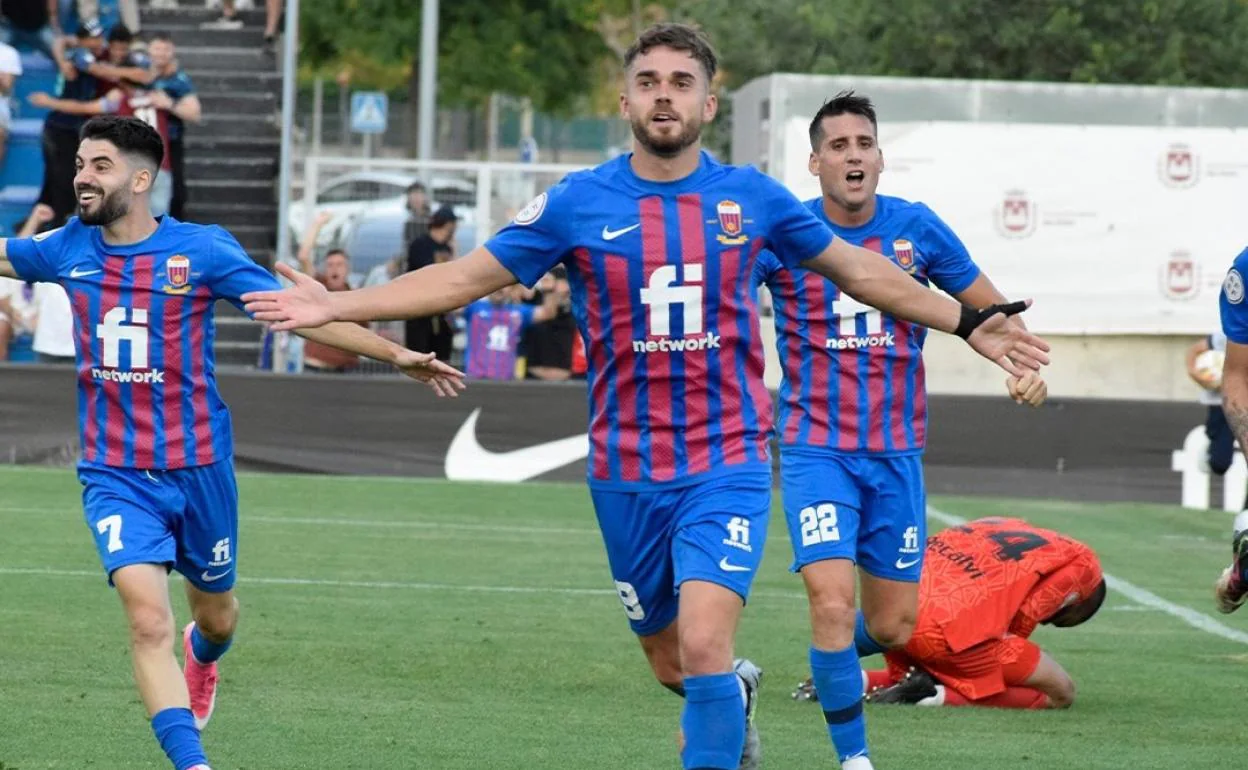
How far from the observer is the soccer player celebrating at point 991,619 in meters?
9.20

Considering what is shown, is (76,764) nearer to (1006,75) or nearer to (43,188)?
(43,188)

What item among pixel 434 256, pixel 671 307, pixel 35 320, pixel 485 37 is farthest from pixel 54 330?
pixel 485 37

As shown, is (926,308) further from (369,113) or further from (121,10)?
(369,113)

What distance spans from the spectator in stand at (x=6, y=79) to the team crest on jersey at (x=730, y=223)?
16.1 meters

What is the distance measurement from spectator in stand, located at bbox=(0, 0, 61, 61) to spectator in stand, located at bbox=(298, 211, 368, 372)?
4.14 metres

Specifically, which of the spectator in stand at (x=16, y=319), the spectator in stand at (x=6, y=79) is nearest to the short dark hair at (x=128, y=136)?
the spectator in stand at (x=16, y=319)

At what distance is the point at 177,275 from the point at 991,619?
3733 millimetres

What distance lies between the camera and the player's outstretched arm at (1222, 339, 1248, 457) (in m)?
7.67

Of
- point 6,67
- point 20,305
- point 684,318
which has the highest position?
point 6,67

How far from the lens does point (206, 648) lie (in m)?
8.14

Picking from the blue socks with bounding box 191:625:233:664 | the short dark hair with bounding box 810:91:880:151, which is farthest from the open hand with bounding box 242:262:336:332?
A: the short dark hair with bounding box 810:91:880:151

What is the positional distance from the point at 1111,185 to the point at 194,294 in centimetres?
1614

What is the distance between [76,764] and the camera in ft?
24.1

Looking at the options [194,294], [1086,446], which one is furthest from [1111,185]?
[194,294]
